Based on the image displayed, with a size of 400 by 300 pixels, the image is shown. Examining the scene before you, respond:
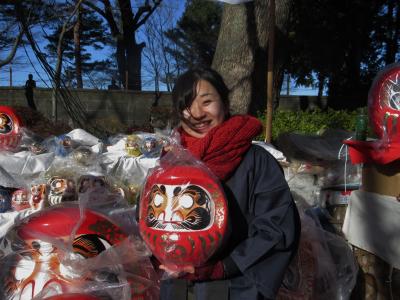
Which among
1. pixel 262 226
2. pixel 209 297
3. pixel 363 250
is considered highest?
pixel 262 226

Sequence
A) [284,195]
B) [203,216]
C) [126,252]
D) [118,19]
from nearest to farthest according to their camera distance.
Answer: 1. [203,216]
2. [284,195]
3. [126,252]
4. [118,19]

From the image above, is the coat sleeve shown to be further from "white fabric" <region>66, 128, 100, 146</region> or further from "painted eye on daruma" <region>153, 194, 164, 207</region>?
"white fabric" <region>66, 128, 100, 146</region>

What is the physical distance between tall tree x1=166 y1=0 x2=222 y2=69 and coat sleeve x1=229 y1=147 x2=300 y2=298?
1905cm

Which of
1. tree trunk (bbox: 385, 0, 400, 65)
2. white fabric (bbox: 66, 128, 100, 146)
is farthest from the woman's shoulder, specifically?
tree trunk (bbox: 385, 0, 400, 65)

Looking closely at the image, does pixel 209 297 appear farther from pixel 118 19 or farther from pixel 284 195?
pixel 118 19

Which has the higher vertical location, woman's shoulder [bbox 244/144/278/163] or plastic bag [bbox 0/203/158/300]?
woman's shoulder [bbox 244/144/278/163]

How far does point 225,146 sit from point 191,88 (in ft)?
0.88

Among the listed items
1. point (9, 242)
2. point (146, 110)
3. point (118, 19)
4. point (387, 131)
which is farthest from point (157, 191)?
point (118, 19)

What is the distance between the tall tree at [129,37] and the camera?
661 inches

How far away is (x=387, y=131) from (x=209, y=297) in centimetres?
154

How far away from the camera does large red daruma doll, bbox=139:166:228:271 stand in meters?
1.51

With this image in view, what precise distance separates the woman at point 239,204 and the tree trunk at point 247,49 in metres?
4.10

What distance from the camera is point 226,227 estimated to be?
4.99ft

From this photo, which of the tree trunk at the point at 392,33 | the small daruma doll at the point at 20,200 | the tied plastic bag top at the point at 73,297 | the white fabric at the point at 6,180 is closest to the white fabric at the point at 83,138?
the white fabric at the point at 6,180
